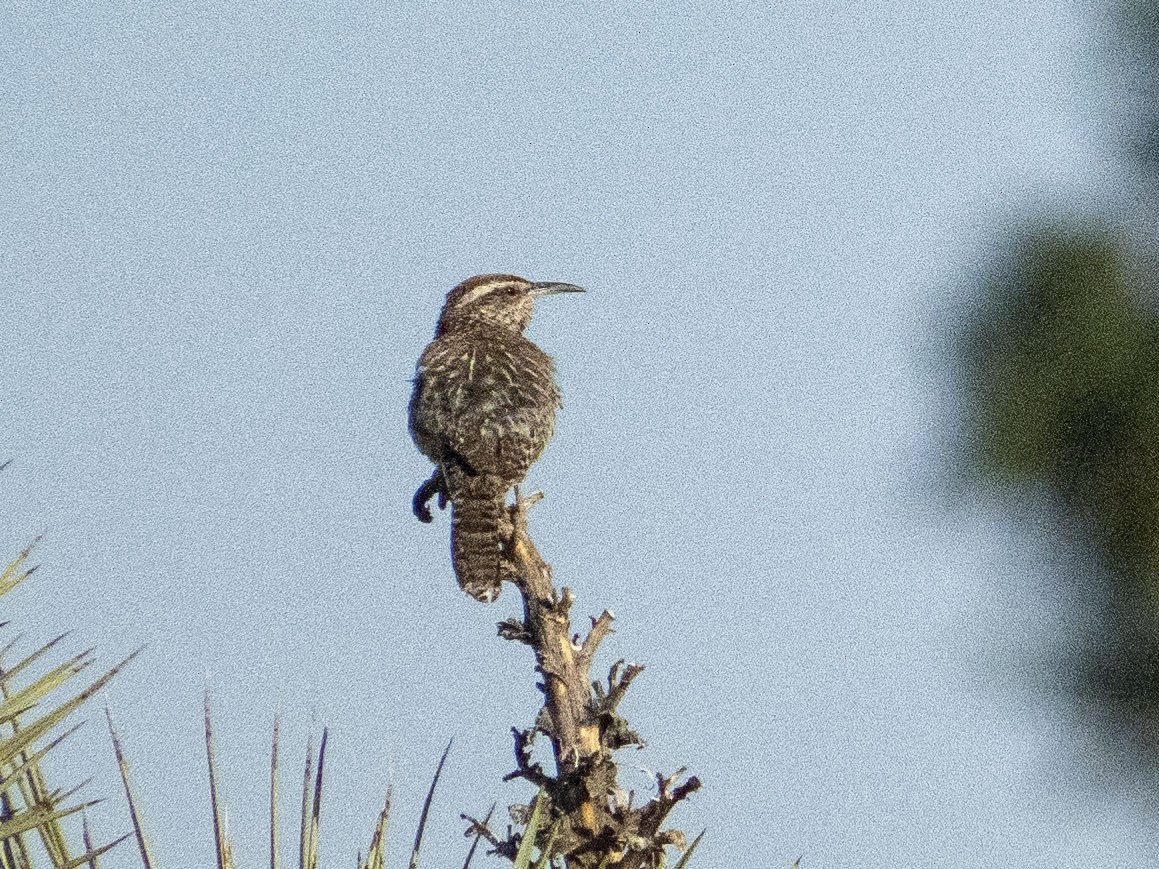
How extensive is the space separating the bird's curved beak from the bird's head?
0.09 feet

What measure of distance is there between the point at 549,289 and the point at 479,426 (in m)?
1.98

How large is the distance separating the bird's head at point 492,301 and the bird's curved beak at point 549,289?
3cm

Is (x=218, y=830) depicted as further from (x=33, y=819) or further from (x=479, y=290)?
(x=479, y=290)

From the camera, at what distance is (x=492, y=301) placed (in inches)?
298

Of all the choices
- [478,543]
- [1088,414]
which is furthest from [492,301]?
[1088,414]

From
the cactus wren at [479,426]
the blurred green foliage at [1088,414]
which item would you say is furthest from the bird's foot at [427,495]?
the blurred green foliage at [1088,414]

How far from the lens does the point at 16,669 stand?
6.64 feet

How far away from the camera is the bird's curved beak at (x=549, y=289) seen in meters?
7.73

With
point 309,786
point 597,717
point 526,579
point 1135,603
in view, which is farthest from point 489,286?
point 1135,603

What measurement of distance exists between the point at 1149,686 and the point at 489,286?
10988 mm

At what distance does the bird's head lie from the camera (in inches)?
297

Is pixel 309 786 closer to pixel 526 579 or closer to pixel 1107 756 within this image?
pixel 526 579

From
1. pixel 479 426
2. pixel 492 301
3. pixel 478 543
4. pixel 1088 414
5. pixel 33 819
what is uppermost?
pixel 1088 414

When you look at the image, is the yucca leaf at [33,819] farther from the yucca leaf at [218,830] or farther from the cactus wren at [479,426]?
the cactus wren at [479,426]
